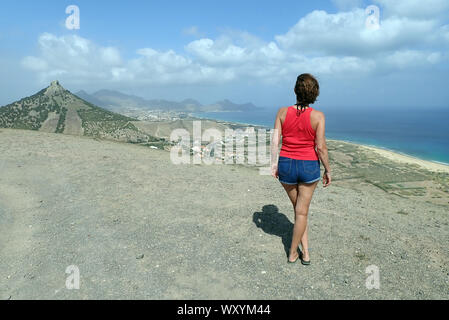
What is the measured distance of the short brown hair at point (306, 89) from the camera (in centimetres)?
416

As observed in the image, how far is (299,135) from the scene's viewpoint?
169 inches

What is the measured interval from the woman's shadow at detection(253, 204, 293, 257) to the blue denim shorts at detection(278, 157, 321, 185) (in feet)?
5.83

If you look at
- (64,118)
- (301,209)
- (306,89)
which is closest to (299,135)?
(306,89)

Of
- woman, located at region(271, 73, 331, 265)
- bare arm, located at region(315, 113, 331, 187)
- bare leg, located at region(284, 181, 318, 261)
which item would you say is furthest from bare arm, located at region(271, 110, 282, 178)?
bare arm, located at region(315, 113, 331, 187)

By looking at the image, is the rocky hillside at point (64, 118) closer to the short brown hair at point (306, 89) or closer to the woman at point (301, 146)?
the woman at point (301, 146)

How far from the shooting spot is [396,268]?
4965 millimetres

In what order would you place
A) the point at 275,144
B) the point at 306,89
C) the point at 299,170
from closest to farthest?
1. the point at 306,89
2. the point at 299,170
3. the point at 275,144

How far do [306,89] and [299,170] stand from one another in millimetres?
1281

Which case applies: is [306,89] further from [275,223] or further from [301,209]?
[275,223]

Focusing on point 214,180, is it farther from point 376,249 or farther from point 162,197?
point 376,249

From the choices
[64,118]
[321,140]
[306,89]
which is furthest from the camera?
[64,118]

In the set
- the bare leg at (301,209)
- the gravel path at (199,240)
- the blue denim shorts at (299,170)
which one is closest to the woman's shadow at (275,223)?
the gravel path at (199,240)

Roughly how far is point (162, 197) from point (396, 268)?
20.8 feet

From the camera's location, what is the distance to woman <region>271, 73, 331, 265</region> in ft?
13.8
